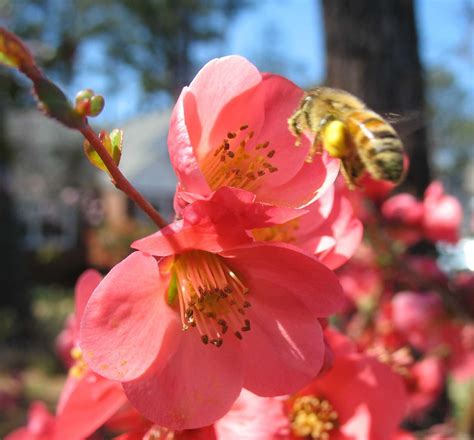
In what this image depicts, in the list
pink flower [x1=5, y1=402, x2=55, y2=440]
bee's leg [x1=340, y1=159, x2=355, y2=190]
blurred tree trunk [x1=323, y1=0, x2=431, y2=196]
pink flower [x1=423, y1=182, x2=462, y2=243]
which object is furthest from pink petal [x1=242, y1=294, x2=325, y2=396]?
blurred tree trunk [x1=323, y1=0, x2=431, y2=196]

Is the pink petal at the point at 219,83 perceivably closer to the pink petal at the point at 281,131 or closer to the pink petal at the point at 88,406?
the pink petal at the point at 281,131

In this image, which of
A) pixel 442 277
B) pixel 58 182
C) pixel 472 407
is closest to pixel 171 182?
pixel 58 182

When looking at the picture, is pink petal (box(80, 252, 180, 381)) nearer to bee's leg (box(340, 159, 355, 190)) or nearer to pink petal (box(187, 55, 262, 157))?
pink petal (box(187, 55, 262, 157))

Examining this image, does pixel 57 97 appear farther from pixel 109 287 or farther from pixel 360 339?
pixel 360 339

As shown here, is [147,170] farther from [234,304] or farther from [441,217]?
[234,304]

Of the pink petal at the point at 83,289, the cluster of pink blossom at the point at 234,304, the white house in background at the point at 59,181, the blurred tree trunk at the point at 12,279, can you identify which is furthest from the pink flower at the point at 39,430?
the white house in background at the point at 59,181

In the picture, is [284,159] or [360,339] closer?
[284,159]
